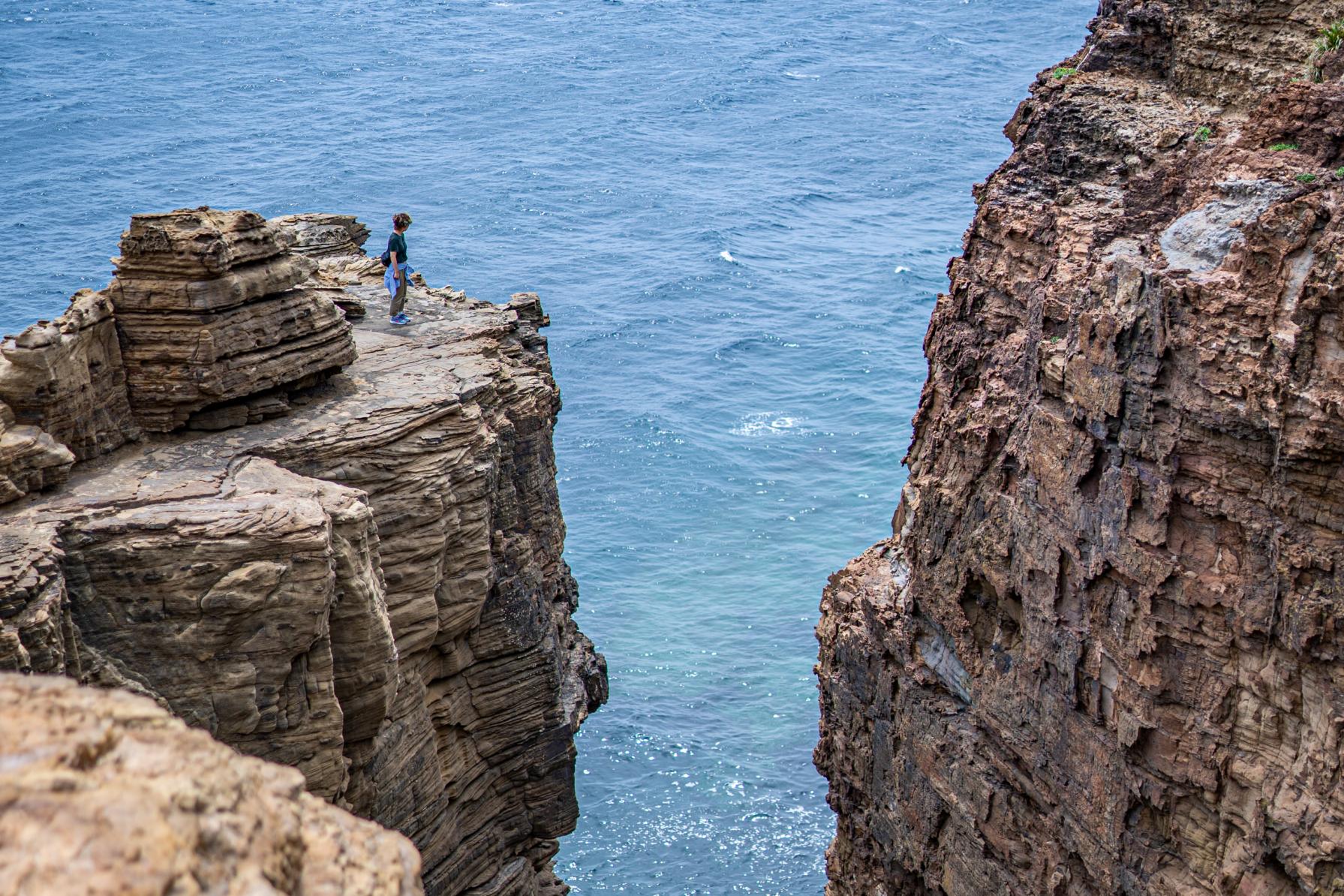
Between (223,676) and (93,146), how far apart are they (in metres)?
67.3

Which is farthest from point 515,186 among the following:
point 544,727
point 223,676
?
point 223,676

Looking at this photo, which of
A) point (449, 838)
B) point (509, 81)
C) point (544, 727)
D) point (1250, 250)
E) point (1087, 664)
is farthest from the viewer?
point (509, 81)

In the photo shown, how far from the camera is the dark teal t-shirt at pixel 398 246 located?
27.5m

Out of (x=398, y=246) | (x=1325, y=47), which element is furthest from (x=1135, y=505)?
(x=398, y=246)

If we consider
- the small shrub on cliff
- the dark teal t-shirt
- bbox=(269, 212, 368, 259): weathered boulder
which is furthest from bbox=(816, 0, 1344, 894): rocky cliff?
Answer: bbox=(269, 212, 368, 259): weathered boulder

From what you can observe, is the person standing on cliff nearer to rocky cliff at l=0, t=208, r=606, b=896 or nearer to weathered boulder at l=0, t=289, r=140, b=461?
rocky cliff at l=0, t=208, r=606, b=896

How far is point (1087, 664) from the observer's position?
70.1 ft

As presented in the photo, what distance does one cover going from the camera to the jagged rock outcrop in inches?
239

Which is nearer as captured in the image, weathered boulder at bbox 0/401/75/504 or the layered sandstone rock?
weathered boulder at bbox 0/401/75/504

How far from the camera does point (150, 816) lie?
640 centimetres

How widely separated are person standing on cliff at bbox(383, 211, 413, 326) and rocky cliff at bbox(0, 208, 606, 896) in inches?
17.8

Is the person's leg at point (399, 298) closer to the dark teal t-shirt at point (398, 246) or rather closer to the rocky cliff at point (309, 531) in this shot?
the dark teal t-shirt at point (398, 246)

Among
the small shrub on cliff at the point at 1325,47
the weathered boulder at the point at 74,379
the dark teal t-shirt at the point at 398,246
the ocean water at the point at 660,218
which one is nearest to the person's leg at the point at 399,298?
the dark teal t-shirt at the point at 398,246

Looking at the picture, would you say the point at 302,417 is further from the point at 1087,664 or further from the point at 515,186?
the point at 515,186
